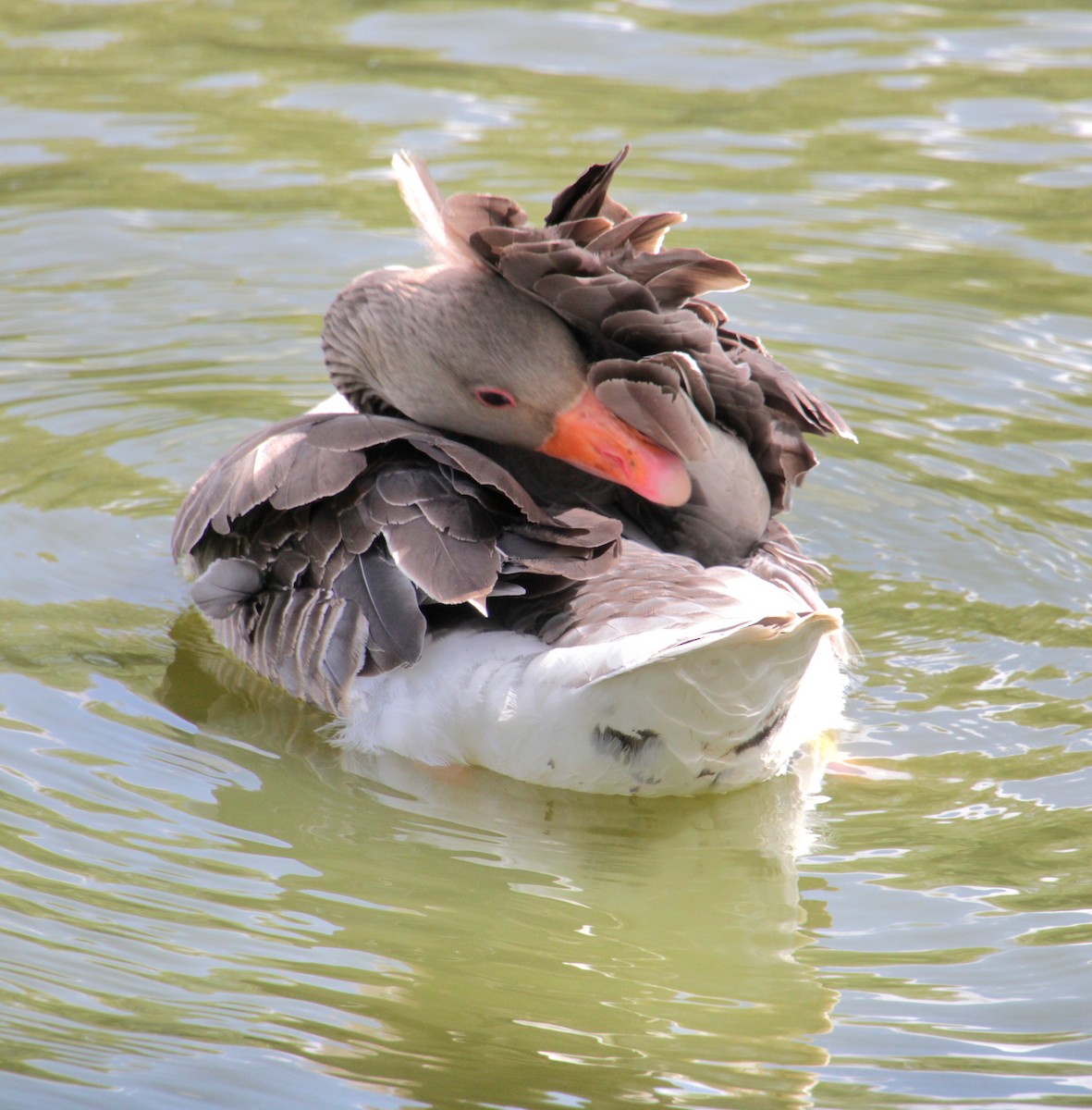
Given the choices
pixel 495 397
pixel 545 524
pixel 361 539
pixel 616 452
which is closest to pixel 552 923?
pixel 545 524

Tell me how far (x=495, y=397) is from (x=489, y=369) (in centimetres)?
11

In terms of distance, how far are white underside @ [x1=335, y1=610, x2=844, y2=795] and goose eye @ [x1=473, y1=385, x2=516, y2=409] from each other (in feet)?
A: 2.80

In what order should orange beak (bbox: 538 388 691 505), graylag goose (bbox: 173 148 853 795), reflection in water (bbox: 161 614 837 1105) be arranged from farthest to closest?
orange beak (bbox: 538 388 691 505)
graylag goose (bbox: 173 148 853 795)
reflection in water (bbox: 161 614 837 1105)

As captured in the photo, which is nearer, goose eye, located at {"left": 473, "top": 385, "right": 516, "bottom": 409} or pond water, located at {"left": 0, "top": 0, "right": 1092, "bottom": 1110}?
pond water, located at {"left": 0, "top": 0, "right": 1092, "bottom": 1110}

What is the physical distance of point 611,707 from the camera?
4598mm

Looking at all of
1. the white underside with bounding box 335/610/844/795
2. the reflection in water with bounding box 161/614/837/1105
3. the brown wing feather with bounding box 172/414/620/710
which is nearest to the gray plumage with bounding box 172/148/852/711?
the brown wing feather with bounding box 172/414/620/710

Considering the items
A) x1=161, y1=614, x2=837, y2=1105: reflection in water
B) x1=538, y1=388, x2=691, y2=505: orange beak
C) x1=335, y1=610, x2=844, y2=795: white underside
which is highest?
x1=538, y1=388, x2=691, y2=505: orange beak

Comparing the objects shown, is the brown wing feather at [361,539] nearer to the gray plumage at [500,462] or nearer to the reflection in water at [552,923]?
the gray plumage at [500,462]

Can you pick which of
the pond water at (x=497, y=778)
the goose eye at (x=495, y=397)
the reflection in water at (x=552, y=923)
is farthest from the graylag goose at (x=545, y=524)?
the pond water at (x=497, y=778)

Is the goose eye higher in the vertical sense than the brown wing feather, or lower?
higher

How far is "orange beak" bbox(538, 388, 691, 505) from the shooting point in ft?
17.0

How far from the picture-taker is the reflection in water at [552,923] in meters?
4.04

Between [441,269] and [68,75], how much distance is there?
716 cm

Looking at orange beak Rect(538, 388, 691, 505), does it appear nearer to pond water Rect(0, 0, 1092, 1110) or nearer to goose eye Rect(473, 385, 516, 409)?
goose eye Rect(473, 385, 516, 409)
